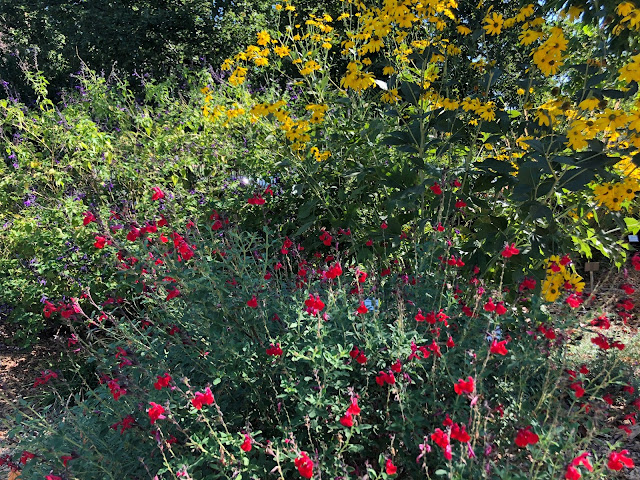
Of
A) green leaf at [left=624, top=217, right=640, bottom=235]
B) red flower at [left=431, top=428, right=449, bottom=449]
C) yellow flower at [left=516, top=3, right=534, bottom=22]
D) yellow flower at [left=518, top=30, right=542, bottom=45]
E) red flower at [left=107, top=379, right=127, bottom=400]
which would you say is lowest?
green leaf at [left=624, top=217, right=640, bottom=235]

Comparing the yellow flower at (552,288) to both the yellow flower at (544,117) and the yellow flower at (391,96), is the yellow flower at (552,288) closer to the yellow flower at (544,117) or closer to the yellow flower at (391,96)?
the yellow flower at (544,117)

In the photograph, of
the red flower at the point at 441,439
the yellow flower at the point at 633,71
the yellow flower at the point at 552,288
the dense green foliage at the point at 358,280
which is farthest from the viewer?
the yellow flower at the point at 552,288

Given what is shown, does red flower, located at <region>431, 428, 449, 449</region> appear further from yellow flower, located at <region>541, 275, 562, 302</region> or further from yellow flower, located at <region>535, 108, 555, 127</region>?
yellow flower, located at <region>535, 108, 555, 127</region>

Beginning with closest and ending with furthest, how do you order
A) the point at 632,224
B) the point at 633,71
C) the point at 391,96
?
the point at 633,71 → the point at 632,224 → the point at 391,96

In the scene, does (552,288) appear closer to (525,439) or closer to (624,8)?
(525,439)

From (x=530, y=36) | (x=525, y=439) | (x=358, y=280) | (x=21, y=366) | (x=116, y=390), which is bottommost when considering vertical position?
(x=21, y=366)

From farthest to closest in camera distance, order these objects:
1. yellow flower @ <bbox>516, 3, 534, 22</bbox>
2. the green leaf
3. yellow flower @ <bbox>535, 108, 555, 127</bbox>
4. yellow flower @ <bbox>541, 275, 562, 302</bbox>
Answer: the green leaf < yellow flower @ <bbox>516, 3, 534, 22</bbox> < yellow flower @ <bbox>535, 108, 555, 127</bbox> < yellow flower @ <bbox>541, 275, 562, 302</bbox>

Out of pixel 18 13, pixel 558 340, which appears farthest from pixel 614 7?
pixel 18 13

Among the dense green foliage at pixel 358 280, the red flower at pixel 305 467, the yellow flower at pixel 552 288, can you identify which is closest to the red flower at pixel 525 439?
the dense green foliage at pixel 358 280

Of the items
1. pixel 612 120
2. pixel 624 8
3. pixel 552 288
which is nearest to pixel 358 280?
pixel 552 288

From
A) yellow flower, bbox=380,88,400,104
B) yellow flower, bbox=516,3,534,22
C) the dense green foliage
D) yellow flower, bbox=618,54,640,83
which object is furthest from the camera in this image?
yellow flower, bbox=380,88,400,104

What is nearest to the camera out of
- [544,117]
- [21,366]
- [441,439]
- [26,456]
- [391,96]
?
[441,439]

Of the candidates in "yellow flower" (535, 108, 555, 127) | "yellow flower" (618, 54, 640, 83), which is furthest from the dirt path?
"yellow flower" (618, 54, 640, 83)

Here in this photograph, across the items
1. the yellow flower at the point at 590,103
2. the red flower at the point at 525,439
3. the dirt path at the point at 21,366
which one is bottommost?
the dirt path at the point at 21,366
